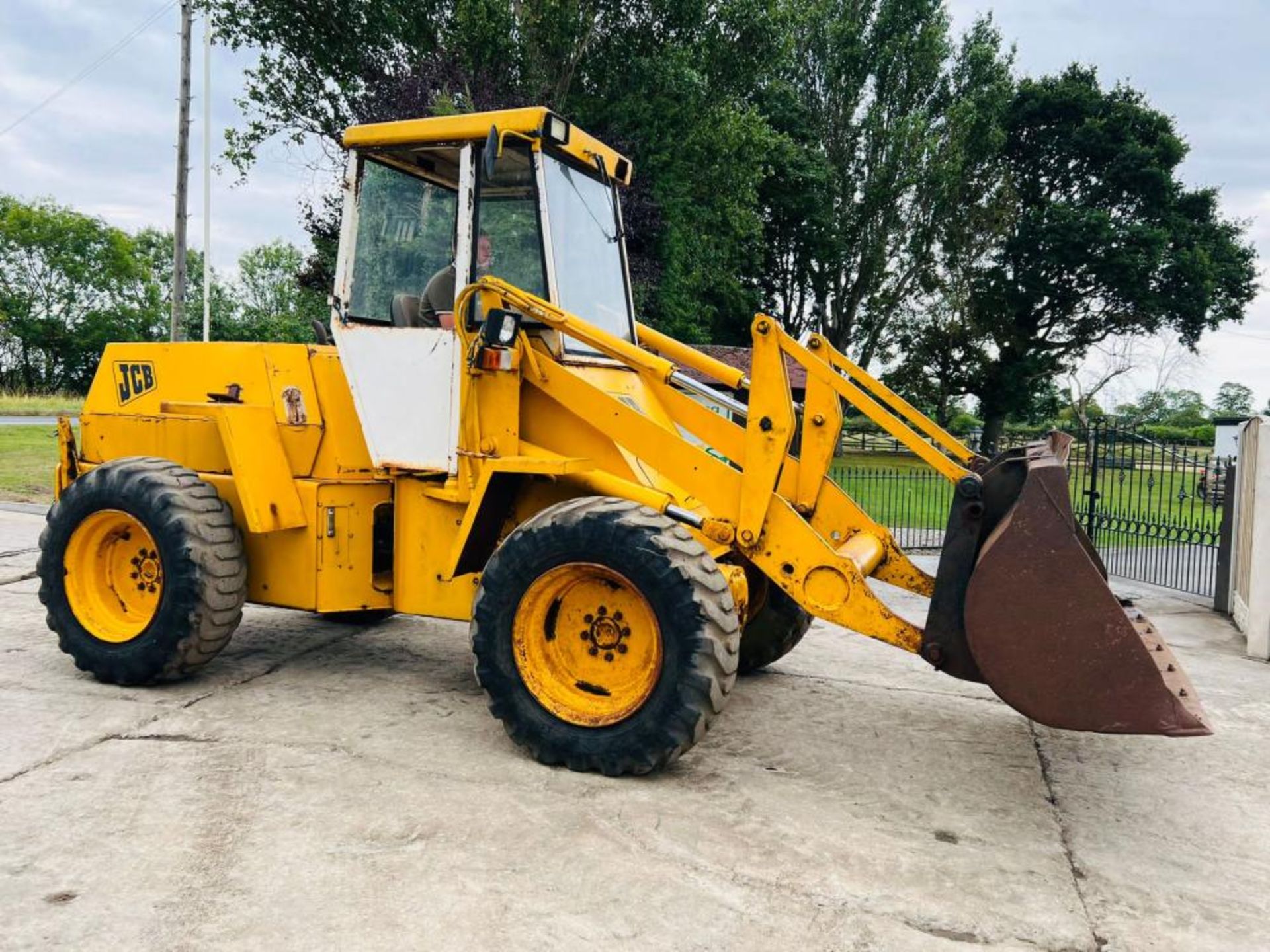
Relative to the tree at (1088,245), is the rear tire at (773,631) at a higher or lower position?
lower

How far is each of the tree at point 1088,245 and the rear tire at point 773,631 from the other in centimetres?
2814

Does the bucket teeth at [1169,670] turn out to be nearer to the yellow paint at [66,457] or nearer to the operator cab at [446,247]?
the operator cab at [446,247]

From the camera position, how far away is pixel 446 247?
552cm

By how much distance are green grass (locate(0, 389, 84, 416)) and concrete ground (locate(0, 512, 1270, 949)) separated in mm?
27471

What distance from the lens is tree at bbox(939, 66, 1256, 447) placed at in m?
31.8

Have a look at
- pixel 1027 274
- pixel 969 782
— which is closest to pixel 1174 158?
pixel 1027 274

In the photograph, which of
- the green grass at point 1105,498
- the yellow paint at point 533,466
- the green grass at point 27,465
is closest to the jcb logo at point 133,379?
the yellow paint at point 533,466

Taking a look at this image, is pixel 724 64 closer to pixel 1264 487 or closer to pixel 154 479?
pixel 1264 487

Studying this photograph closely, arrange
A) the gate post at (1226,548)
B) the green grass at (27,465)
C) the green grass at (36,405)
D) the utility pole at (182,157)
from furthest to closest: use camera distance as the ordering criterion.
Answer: the green grass at (36,405) → the utility pole at (182,157) → the green grass at (27,465) → the gate post at (1226,548)

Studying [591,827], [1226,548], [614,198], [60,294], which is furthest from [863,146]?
[60,294]

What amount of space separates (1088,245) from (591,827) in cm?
3243

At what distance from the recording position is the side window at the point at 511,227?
5.02 metres

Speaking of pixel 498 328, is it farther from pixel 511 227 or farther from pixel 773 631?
pixel 773 631

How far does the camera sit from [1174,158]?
3231 cm
